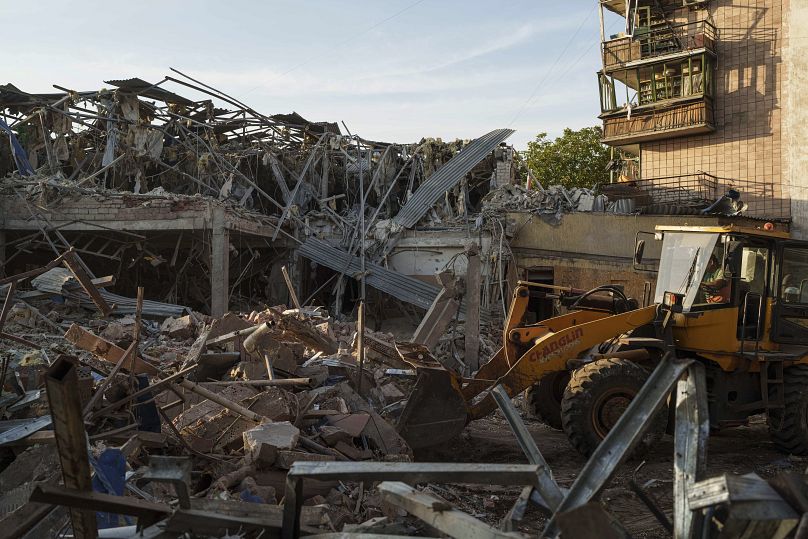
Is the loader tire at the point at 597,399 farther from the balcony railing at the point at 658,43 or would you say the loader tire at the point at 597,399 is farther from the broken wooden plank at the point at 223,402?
the balcony railing at the point at 658,43

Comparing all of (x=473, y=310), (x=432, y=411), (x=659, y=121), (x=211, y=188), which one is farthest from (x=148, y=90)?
(x=659, y=121)

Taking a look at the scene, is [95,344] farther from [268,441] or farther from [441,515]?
[441,515]

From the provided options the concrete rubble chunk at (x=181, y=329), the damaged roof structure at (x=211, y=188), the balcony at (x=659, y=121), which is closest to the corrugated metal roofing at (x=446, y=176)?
the damaged roof structure at (x=211, y=188)

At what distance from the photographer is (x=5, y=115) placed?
17.5 metres

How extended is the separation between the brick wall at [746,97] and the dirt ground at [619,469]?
1569 cm

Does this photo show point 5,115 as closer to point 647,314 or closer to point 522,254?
point 522,254

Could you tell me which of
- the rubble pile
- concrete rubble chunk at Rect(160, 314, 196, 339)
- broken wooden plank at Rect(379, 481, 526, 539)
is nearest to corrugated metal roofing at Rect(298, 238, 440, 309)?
concrete rubble chunk at Rect(160, 314, 196, 339)

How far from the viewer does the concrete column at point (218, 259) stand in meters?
15.6

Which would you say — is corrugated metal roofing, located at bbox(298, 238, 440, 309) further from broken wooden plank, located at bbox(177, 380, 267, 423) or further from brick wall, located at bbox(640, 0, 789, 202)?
brick wall, located at bbox(640, 0, 789, 202)

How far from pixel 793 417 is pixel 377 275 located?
11.5 m

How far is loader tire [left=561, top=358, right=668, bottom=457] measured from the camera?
7.59 metres

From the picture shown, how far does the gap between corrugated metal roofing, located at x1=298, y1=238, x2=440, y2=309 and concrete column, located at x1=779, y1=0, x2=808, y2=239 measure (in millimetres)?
13158

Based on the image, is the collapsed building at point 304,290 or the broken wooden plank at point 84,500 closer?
the broken wooden plank at point 84,500

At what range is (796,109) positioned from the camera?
22844 mm
